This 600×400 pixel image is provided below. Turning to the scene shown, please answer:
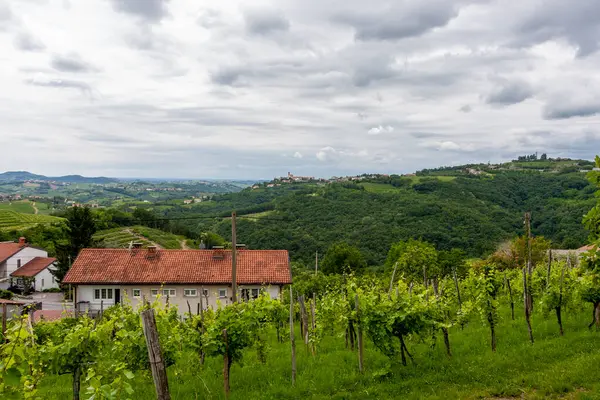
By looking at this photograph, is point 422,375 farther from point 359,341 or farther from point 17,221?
point 17,221

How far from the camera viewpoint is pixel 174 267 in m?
35.0

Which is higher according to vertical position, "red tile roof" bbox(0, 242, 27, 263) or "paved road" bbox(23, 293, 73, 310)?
"red tile roof" bbox(0, 242, 27, 263)

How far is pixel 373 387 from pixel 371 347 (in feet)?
12.5

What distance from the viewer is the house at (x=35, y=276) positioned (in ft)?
181

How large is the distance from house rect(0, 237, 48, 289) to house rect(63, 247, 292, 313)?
28885 mm

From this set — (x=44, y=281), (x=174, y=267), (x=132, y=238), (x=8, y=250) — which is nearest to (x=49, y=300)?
(x=44, y=281)

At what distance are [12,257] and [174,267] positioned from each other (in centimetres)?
3573

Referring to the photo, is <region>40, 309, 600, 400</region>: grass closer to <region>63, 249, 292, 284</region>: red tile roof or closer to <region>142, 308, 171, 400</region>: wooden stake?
<region>142, 308, 171, 400</region>: wooden stake

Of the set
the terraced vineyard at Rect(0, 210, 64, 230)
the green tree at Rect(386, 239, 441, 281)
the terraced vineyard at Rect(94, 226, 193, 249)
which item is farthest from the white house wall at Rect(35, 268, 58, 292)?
the green tree at Rect(386, 239, 441, 281)

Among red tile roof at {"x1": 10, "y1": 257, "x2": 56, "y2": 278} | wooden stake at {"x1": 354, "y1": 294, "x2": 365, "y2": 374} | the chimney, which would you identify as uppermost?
wooden stake at {"x1": 354, "y1": 294, "x2": 365, "y2": 374}

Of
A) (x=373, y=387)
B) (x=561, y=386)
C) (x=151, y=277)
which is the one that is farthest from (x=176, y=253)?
(x=561, y=386)

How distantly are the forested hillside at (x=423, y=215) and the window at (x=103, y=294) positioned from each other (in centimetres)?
3715

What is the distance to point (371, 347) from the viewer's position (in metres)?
13.9

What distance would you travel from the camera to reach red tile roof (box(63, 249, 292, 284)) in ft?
111
